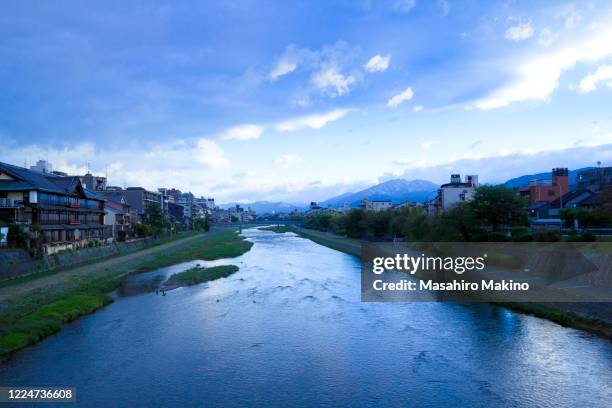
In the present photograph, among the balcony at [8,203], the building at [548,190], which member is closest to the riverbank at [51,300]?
the balcony at [8,203]

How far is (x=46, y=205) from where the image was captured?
28156 mm

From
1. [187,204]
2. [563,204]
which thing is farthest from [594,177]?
[187,204]

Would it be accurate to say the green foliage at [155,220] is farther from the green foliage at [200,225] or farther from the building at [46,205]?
the green foliage at [200,225]

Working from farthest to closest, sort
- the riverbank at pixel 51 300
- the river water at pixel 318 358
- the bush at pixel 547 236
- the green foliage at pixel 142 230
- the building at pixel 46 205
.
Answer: the green foliage at pixel 142 230, the building at pixel 46 205, the bush at pixel 547 236, the riverbank at pixel 51 300, the river water at pixel 318 358

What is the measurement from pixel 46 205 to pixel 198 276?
35.0ft

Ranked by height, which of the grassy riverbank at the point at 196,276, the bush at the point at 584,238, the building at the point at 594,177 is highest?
the building at the point at 594,177

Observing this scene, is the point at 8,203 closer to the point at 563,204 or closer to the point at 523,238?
the point at 523,238

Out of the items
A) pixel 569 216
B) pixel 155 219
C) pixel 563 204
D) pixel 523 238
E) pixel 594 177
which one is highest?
pixel 594 177

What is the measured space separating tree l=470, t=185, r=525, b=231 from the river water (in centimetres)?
1232

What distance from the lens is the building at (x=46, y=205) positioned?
85.0 feet

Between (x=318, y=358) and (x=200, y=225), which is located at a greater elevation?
(x=200, y=225)

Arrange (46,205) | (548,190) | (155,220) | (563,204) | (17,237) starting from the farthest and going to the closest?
(155,220) < (548,190) < (563,204) < (46,205) < (17,237)

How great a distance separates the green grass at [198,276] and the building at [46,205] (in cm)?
752

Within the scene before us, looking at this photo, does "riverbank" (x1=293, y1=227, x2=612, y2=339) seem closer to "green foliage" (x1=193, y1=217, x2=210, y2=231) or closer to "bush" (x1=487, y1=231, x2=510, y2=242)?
"bush" (x1=487, y1=231, x2=510, y2=242)
